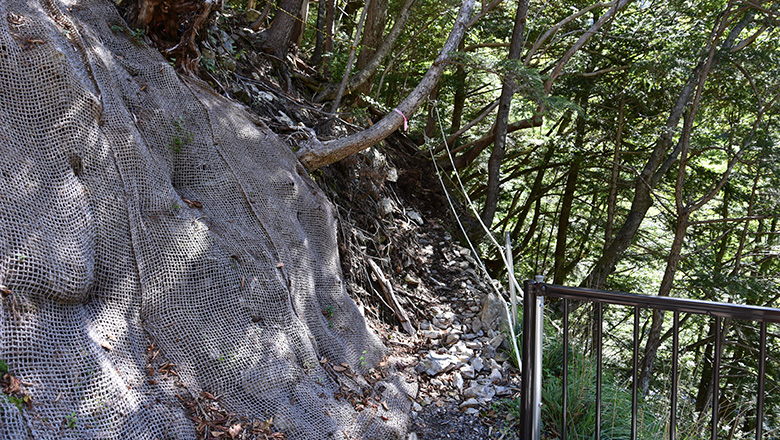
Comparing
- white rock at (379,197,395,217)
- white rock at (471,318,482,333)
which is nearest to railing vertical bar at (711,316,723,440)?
white rock at (471,318,482,333)

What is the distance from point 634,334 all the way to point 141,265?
2.56m

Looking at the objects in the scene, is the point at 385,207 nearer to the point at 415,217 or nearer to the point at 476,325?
the point at 415,217

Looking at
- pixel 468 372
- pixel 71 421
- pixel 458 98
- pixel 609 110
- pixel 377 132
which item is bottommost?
pixel 71 421

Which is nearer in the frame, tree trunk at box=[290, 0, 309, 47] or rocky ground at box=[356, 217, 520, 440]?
rocky ground at box=[356, 217, 520, 440]

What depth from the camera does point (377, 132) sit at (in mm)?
5152

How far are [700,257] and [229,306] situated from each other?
7.85m

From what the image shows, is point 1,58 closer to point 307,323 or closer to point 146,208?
point 146,208

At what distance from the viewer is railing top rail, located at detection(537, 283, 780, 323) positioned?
1882mm

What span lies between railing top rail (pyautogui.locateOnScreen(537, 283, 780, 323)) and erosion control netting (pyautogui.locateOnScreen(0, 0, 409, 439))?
5.28 feet

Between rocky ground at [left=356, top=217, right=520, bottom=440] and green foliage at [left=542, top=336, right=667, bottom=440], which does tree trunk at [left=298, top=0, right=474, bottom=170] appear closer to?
rocky ground at [left=356, top=217, right=520, bottom=440]

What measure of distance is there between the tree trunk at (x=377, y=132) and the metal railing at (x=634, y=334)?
291cm

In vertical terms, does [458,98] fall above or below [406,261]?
above

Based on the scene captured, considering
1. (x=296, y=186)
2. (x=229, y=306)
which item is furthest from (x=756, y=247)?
(x=229, y=306)

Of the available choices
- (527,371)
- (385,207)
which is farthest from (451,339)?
(527,371)
